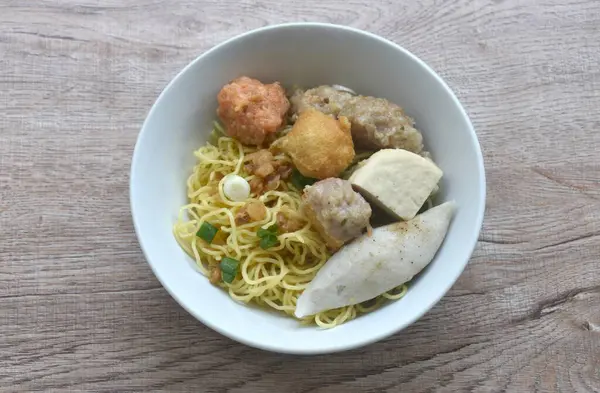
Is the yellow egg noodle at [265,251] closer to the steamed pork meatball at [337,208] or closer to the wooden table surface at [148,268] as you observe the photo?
the steamed pork meatball at [337,208]

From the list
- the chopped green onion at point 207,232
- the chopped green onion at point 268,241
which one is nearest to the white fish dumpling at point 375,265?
the chopped green onion at point 268,241

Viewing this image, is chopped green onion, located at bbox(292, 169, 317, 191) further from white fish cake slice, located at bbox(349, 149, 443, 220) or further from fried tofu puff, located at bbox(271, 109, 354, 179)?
white fish cake slice, located at bbox(349, 149, 443, 220)

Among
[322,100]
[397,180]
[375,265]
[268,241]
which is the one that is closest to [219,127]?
[322,100]

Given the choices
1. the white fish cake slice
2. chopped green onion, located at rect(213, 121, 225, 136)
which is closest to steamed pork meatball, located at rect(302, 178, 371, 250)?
the white fish cake slice

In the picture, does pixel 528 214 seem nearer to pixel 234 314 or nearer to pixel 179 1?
pixel 234 314

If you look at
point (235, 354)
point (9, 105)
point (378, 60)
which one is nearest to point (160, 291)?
point (235, 354)

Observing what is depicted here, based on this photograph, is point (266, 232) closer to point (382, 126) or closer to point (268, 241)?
point (268, 241)
